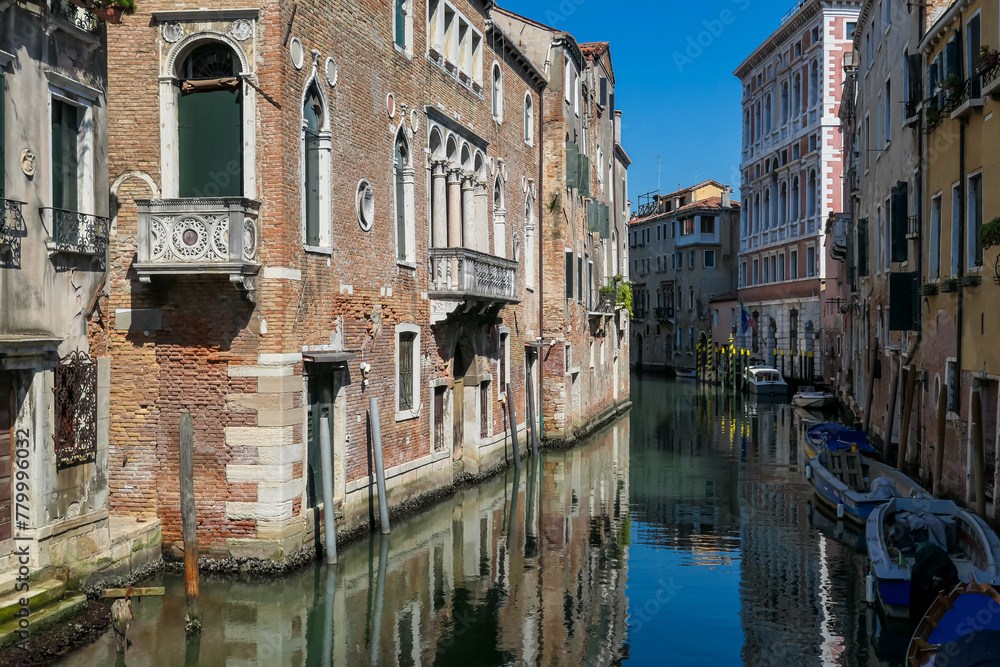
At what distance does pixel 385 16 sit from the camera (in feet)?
47.8

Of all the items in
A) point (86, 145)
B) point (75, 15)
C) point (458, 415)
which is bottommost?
point (458, 415)

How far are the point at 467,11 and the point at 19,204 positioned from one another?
11.3 meters

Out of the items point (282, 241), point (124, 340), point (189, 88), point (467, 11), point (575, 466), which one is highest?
point (467, 11)

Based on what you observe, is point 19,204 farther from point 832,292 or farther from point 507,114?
point 832,292

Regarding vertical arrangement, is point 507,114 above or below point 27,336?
above

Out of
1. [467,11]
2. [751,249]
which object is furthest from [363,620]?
[751,249]

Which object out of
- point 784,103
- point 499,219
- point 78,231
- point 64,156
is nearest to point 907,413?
point 499,219

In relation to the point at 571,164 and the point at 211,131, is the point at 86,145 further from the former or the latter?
the point at 571,164

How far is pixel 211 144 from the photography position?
38.0ft

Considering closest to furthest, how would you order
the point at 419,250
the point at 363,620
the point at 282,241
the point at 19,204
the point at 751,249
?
the point at 19,204 → the point at 363,620 → the point at 282,241 → the point at 419,250 → the point at 751,249

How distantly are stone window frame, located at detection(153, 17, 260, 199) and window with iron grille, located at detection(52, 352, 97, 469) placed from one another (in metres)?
2.38

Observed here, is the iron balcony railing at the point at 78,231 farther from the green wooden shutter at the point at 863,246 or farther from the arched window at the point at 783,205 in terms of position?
the arched window at the point at 783,205

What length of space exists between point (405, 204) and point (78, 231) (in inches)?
265

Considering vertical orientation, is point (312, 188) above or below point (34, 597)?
above
